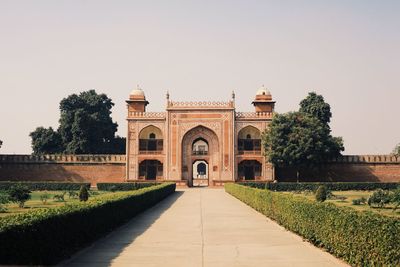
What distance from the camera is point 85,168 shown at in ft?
146

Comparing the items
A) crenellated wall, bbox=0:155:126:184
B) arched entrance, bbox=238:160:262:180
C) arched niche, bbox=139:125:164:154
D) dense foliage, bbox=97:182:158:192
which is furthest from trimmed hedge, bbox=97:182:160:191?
arched entrance, bbox=238:160:262:180

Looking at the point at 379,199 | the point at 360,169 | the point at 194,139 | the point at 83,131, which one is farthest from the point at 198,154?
the point at 379,199

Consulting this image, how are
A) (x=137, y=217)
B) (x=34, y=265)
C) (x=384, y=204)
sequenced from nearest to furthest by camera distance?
(x=34, y=265), (x=137, y=217), (x=384, y=204)

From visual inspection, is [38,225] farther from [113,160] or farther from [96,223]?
[113,160]

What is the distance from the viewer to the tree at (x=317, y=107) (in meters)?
48.6

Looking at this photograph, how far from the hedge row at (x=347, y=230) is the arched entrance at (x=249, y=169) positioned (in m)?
29.9

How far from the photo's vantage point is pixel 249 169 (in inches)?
1736

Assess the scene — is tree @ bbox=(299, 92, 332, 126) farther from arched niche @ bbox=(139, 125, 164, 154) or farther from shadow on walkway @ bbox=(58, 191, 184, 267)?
shadow on walkway @ bbox=(58, 191, 184, 267)

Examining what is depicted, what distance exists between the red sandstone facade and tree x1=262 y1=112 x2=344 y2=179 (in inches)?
119

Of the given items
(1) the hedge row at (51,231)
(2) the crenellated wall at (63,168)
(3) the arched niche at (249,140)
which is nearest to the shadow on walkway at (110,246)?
(1) the hedge row at (51,231)

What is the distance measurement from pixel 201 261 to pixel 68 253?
251 cm

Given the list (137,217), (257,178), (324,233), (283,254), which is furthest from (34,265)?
(257,178)

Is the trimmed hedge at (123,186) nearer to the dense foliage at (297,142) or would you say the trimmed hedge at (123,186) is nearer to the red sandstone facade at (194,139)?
the red sandstone facade at (194,139)

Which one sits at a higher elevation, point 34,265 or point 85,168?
point 85,168
